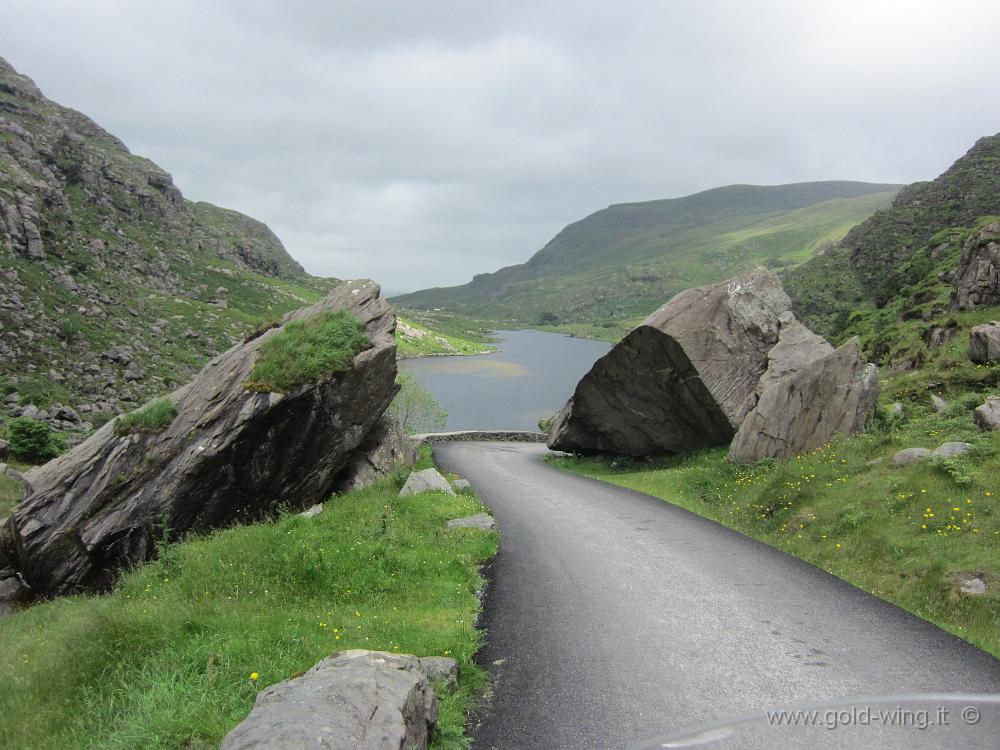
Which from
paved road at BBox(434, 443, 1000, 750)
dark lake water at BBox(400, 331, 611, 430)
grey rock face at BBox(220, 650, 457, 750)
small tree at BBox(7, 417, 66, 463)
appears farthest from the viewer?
dark lake water at BBox(400, 331, 611, 430)

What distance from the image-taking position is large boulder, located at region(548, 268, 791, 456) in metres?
23.3

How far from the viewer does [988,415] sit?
14.6 meters

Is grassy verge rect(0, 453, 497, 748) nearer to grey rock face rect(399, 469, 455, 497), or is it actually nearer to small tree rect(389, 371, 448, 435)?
grey rock face rect(399, 469, 455, 497)

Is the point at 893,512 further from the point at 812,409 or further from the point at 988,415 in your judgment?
the point at 812,409

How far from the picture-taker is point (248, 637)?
8.00 m

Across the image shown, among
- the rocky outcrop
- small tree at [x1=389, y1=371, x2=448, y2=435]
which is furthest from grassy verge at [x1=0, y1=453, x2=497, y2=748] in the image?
small tree at [x1=389, y1=371, x2=448, y2=435]

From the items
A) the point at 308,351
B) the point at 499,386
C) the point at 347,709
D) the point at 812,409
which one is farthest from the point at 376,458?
the point at 499,386

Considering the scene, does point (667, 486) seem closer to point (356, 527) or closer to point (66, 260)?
point (356, 527)

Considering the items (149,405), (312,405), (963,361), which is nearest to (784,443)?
(963,361)

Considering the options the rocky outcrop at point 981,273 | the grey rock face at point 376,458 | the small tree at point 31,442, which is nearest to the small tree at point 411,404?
the small tree at point 31,442

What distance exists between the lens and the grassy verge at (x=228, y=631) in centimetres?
661

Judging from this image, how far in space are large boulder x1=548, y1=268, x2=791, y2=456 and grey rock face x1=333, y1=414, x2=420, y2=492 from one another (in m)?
9.78

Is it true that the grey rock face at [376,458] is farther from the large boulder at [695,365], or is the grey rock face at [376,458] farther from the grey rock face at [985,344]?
the grey rock face at [985,344]

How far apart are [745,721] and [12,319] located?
88357 mm
